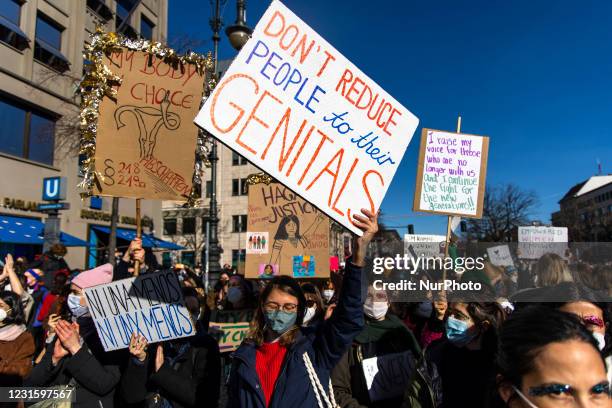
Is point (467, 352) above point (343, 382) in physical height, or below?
above

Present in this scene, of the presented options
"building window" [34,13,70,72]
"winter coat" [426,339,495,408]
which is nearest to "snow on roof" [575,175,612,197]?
"building window" [34,13,70,72]

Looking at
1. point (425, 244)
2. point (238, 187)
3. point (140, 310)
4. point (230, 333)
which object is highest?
point (238, 187)

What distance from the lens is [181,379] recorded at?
2.76 m

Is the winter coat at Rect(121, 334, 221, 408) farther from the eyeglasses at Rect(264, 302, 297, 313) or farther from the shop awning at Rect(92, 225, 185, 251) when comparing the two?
the shop awning at Rect(92, 225, 185, 251)

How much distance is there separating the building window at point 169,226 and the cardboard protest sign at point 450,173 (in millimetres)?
41077

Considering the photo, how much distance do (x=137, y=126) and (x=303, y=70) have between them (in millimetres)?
1758

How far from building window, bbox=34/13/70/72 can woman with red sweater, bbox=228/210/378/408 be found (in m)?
20.2

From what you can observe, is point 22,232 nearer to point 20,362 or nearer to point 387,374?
point 20,362

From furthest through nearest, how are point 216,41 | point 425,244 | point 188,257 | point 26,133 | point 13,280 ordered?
point 188,257, point 26,133, point 216,41, point 425,244, point 13,280

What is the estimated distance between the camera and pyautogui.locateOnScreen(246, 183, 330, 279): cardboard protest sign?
600 centimetres

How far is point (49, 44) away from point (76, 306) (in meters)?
19.0

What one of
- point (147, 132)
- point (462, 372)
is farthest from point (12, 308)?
point (462, 372)

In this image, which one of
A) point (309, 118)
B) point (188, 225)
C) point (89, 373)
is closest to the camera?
point (309, 118)

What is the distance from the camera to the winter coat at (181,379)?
2719 millimetres
